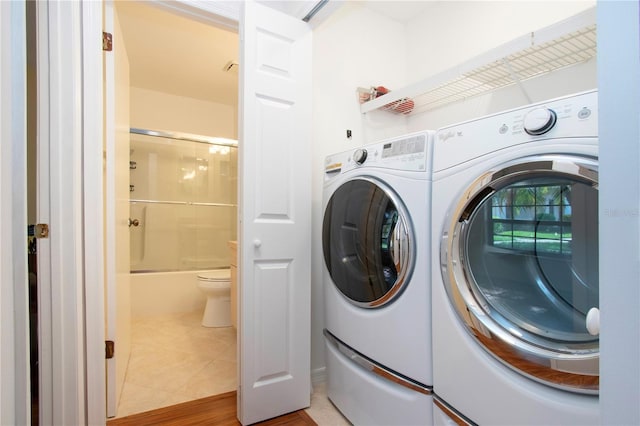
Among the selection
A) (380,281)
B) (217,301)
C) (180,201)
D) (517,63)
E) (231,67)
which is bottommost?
(217,301)

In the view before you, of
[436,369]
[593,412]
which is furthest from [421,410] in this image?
[593,412]

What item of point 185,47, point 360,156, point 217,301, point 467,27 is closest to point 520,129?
point 360,156

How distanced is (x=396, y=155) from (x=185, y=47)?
222 centimetres

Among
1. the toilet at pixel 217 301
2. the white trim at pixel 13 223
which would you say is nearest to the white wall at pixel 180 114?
the toilet at pixel 217 301

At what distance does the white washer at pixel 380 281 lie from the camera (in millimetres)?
1063

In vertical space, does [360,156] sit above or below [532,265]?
above

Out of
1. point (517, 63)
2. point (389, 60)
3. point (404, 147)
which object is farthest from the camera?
point (389, 60)

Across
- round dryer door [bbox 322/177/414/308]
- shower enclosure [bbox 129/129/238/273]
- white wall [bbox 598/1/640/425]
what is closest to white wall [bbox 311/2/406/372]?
round dryer door [bbox 322/177/414/308]

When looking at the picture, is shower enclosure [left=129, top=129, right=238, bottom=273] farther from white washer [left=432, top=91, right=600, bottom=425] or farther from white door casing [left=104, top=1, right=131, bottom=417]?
white washer [left=432, top=91, right=600, bottom=425]

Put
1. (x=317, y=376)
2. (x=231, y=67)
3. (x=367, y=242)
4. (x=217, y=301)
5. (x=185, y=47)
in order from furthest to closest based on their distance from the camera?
1. (x=231, y=67)
2. (x=217, y=301)
3. (x=185, y=47)
4. (x=317, y=376)
5. (x=367, y=242)

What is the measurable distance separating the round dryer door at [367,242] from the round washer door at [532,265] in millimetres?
188

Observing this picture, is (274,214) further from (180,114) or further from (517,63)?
(180,114)

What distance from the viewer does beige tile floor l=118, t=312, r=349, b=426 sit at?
1556 millimetres

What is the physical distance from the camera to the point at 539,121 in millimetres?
762
